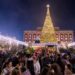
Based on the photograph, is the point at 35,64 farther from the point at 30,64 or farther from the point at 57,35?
the point at 57,35

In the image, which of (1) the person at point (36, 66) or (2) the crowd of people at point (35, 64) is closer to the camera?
(2) the crowd of people at point (35, 64)

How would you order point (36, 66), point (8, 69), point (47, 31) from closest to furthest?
point (8, 69), point (36, 66), point (47, 31)

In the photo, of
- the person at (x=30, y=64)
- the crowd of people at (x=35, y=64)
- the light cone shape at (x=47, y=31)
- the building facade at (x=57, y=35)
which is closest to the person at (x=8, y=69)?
the crowd of people at (x=35, y=64)

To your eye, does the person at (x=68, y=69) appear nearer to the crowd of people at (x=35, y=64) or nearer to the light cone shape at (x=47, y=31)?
the crowd of people at (x=35, y=64)

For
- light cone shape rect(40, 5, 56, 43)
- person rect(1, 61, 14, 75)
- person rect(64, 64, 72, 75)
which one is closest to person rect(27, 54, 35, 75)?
person rect(1, 61, 14, 75)

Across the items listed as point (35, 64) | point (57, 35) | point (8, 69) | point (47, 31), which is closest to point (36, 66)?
point (35, 64)

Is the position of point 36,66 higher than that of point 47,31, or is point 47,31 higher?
point 47,31

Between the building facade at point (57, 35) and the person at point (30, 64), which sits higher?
the building facade at point (57, 35)

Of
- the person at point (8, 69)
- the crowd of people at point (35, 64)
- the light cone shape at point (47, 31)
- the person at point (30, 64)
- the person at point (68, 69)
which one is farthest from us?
the light cone shape at point (47, 31)

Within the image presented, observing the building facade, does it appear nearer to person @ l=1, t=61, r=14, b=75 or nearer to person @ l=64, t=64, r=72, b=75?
person @ l=64, t=64, r=72, b=75

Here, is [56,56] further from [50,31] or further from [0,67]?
[50,31]

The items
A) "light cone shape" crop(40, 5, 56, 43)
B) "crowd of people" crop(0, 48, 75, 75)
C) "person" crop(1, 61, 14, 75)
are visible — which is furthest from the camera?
"light cone shape" crop(40, 5, 56, 43)

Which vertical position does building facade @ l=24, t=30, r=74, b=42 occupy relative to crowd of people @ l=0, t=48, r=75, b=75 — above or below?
above

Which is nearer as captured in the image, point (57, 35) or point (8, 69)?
point (8, 69)
